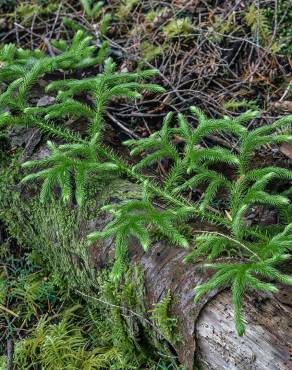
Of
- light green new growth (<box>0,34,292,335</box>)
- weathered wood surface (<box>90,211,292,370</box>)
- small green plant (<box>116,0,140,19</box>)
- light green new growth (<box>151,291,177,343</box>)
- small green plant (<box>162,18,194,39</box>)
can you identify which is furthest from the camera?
small green plant (<box>116,0,140,19</box>)

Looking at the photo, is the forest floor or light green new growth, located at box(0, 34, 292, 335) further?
the forest floor

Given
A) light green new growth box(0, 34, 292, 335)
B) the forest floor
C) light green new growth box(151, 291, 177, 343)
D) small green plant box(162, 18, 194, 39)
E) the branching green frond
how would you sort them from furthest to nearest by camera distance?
1. small green plant box(162, 18, 194, 39)
2. the forest floor
3. the branching green frond
4. light green new growth box(151, 291, 177, 343)
5. light green new growth box(0, 34, 292, 335)

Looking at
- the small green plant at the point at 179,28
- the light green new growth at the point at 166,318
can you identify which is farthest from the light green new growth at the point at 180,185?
the small green plant at the point at 179,28

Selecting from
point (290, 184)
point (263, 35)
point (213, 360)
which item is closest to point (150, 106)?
point (263, 35)

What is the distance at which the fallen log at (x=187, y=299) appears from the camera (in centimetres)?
222

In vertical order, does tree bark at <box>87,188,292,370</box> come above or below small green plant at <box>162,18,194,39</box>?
below

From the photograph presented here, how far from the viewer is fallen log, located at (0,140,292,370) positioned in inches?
87.5

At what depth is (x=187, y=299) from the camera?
2496 millimetres

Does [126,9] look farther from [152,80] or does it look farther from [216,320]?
[216,320]

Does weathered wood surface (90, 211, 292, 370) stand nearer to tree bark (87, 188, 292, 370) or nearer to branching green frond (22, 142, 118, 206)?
tree bark (87, 188, 292, 370)

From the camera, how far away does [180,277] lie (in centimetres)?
258

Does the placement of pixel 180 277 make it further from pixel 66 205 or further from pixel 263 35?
pixel 263 35

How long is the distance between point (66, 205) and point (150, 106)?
148 cm

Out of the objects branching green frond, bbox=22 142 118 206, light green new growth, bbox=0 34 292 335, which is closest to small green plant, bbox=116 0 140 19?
light green new growth, bbox=0 34 292 335
